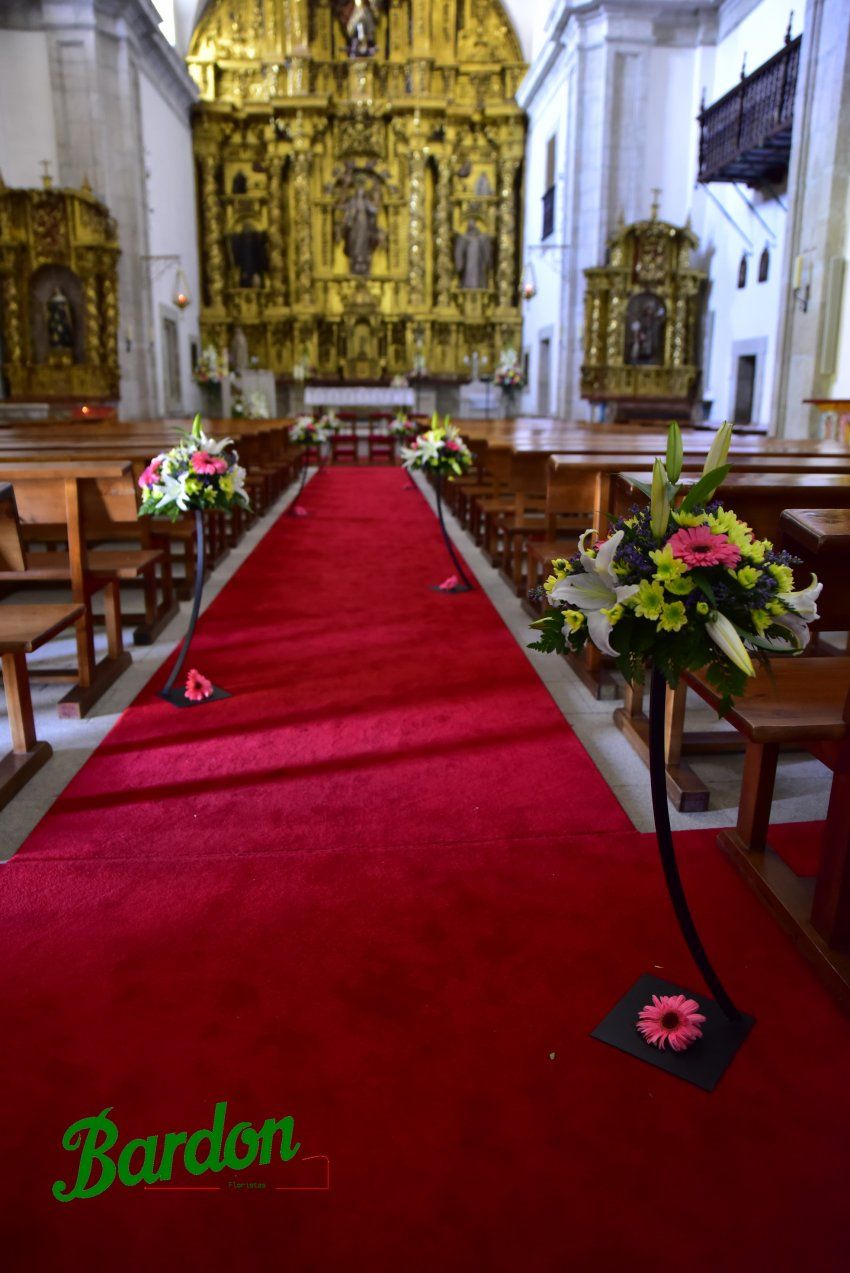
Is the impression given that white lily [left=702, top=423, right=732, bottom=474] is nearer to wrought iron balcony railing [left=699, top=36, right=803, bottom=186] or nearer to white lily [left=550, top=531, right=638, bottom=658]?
white lily [left=550, top=531, right=638, bottom=658]

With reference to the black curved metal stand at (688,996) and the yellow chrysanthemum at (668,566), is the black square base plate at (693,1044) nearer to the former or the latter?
the black curved metal stand at (688,996)

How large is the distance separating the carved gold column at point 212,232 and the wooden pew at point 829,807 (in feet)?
59.2

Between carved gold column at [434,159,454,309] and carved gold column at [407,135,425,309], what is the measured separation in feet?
1.03

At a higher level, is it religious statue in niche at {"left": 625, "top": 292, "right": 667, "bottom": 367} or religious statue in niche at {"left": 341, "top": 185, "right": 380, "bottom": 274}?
religious statue in niche at {"left": 341, "top": 185, "right": 380, "bottom": 274}

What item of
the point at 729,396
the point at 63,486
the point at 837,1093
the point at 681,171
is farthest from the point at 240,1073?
the point at 681,171

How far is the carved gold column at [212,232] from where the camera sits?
1817 cm

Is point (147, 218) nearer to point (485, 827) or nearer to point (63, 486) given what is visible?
point (63, 486)

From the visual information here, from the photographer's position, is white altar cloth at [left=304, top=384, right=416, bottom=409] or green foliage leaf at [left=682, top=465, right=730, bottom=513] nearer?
green foliage leaf at [left=682, top=465, right=730, bottom=513]

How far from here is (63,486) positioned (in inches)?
149

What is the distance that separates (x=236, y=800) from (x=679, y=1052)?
1572 millimetres

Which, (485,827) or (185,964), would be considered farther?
(485,827)

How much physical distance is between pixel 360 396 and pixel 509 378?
3.32 m

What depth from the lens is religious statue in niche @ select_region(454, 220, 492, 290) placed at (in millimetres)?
18656

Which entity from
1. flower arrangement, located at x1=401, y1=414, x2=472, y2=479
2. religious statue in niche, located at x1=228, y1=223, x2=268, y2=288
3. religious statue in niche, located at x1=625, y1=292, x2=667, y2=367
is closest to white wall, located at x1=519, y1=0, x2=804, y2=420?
religious statue in niche, located at x1=625, y1=292, x2=667, y2=367
